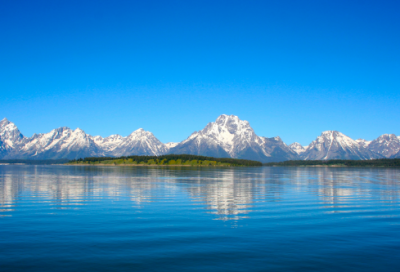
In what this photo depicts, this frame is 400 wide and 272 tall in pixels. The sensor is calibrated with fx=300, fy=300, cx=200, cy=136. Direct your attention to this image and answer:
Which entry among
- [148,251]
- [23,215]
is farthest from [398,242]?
[23,215]

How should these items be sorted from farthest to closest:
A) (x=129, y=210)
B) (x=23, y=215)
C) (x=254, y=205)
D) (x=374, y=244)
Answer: (x=254, y=205) < (x=129, y=210) < (x=23, y=215) < (x=374, y=244)

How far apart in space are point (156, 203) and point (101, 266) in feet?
86.8

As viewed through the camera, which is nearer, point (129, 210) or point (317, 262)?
point (317, 262)

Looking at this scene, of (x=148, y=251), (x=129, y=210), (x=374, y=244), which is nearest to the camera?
(x=148, y=251)

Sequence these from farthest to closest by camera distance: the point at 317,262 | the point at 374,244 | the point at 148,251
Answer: the point at 374,244 < the point at 148,251 < the point at 317,262

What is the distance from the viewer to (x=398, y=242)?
23.8 meters

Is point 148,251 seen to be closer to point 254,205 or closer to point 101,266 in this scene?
point 101,266

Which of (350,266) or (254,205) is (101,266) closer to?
(350,266)

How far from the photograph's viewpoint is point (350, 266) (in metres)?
18.5

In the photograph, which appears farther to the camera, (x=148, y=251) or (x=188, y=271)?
(x=148, y=251)

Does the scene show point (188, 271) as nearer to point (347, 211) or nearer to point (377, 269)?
point (377, 269)

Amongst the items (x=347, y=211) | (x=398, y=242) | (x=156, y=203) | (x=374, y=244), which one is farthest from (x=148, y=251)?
(x=347, y=211)

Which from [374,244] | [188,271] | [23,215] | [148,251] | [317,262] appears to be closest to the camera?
[188,271]

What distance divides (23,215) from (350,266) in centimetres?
3285
